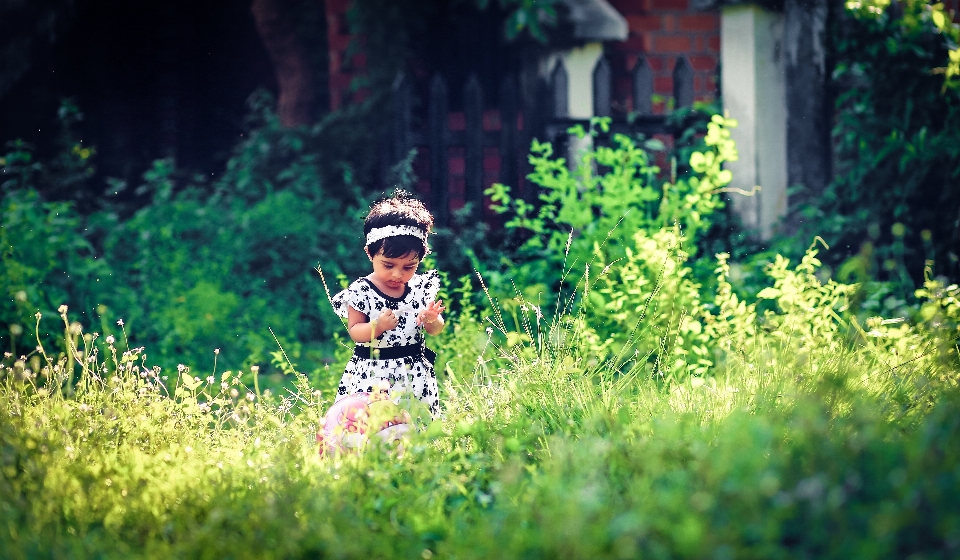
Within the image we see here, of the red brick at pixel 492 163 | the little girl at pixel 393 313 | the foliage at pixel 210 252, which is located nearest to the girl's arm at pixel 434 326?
the little girl at pixel 393 313

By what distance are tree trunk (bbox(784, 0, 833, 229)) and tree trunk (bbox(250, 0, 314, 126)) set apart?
3673mm

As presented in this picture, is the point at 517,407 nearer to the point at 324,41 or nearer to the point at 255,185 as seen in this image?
the point at 255,185

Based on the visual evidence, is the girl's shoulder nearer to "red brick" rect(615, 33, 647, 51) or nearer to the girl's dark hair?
the girl's dark hair

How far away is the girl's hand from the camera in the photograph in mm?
3285

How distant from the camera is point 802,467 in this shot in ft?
7.14

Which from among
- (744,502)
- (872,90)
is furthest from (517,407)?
(872,90)

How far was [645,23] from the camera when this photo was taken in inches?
256

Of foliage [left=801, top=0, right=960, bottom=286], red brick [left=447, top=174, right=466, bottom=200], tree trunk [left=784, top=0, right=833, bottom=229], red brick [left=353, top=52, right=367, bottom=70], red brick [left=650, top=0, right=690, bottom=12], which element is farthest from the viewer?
red brick [left=353, top=52, right=367, bottom=70]

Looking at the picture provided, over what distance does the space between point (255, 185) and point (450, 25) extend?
180 centimetres

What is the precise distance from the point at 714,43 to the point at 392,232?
3939 millimetres

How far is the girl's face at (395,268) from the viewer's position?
336 cm

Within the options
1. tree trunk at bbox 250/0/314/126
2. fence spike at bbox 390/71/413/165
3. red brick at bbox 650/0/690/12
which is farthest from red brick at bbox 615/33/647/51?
tree trunk at bbox 250/0/314/126

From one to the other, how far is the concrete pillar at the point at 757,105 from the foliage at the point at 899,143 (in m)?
0.31

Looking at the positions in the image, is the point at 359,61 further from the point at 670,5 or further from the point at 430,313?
the point at 430,313
